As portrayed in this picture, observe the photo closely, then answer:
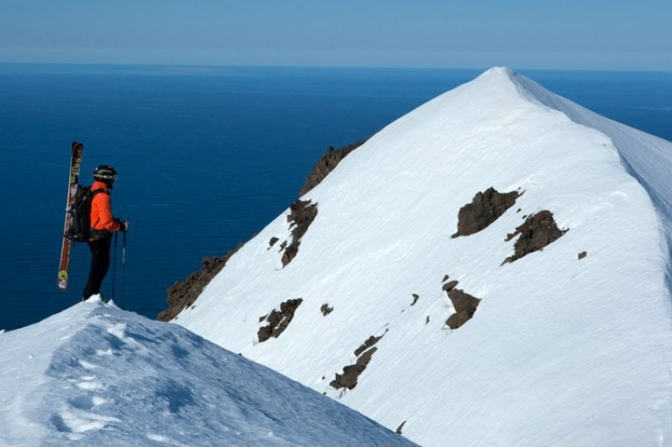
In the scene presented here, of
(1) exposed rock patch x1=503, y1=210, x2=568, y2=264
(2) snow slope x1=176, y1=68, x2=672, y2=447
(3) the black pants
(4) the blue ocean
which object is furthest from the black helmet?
(4) the blue ocean

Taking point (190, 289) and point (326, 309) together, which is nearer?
point (326, 309)

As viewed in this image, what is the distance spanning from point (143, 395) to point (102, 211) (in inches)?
316

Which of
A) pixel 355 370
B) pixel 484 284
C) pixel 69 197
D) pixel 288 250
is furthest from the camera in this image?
pixel 288 250

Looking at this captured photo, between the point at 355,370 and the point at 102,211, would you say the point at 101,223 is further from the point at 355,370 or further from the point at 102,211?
the point at 355,370

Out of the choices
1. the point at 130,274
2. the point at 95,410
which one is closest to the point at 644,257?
the point at 95,410

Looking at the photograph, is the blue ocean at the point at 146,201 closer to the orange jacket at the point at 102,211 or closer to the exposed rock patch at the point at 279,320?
the exposed rock patch at the point at 279,320

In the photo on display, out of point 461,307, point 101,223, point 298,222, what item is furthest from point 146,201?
point 101,223

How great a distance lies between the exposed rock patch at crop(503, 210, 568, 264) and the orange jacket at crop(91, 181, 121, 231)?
430 inches

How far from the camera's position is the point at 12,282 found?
272 ft

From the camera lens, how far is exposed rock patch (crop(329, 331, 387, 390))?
2338 cm

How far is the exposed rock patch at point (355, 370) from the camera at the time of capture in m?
23.4

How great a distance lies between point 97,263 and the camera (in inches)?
661

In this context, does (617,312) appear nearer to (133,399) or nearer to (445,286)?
(445,286)

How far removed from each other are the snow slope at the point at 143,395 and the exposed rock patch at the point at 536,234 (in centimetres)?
1348
